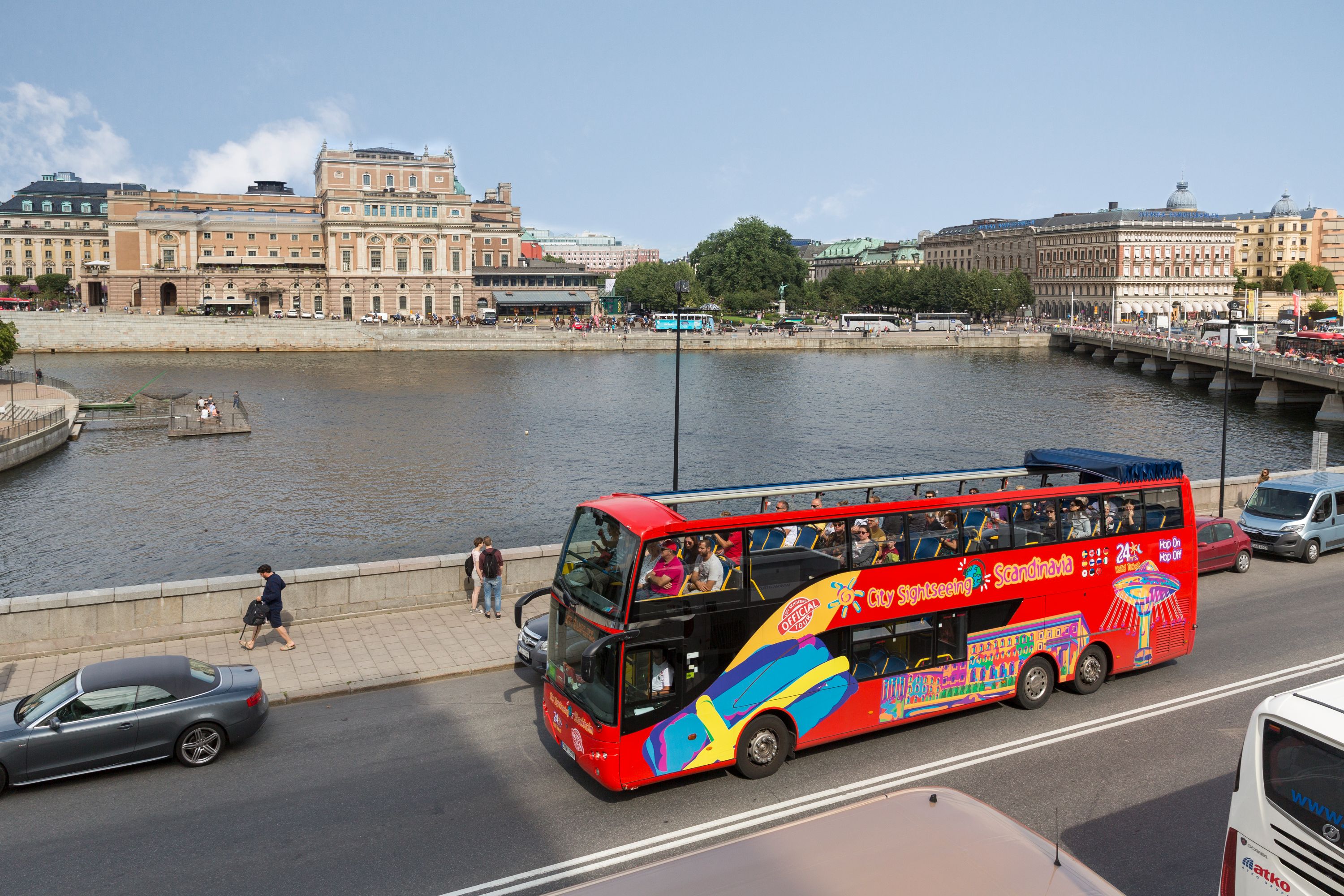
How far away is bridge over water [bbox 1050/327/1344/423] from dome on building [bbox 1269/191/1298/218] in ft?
318

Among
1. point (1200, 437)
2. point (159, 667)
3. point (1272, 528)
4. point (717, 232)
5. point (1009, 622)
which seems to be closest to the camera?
point (159, 667)

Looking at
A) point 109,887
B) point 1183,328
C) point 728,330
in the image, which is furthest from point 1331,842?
point 1183,328

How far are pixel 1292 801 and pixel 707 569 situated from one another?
5.38 m

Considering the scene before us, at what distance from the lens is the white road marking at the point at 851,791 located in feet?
28.7

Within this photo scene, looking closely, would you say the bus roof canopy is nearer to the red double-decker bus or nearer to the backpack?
the red double-decker bus

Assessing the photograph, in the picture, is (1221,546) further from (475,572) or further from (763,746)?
(475,572)

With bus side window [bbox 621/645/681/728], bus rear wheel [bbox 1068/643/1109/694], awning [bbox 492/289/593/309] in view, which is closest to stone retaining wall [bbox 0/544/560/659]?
bus side window [bbox 621/645/681/728]

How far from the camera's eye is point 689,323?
119 m

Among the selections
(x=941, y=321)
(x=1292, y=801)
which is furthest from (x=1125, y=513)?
(x=941, y=321)

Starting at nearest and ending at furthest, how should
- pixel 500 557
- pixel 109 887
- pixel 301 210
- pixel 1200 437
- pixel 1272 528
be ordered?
pixel 109 887 → pixel 500 557 → pixel 1272 528 → pixel 1200 437 → pixel 301 210

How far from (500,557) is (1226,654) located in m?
11.1

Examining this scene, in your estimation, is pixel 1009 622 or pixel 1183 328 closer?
pixel 1009 622

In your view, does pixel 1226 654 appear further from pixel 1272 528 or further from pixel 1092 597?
pixel 1272 528

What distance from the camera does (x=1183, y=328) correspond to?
128 meters
